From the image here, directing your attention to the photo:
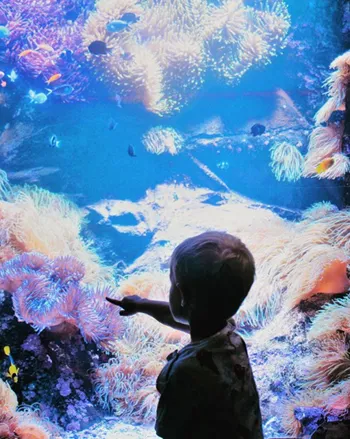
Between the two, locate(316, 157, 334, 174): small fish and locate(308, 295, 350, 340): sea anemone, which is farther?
locate(316, 157, 334, 174): small fish

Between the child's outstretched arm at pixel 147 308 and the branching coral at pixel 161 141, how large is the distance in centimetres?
528

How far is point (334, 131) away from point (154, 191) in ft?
11.3

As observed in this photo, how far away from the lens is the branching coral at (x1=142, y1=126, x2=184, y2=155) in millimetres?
6332

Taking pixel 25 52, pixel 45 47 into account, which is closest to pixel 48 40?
pixel 45 47

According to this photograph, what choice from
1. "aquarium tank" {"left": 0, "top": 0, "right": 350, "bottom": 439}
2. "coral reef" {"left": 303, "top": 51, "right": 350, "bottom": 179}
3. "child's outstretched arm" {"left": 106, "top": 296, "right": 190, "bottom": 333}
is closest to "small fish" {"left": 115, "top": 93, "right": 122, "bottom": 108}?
"aquarium tank" {"left": 0, "top": 0, "right": 350, "bottom": 439}

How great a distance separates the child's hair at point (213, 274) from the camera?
1.01 meters

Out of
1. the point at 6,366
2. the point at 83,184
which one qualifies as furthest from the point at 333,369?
the point at 83,184

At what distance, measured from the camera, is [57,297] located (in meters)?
2.39

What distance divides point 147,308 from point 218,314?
0.26m

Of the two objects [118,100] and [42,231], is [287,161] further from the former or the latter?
[42,231]

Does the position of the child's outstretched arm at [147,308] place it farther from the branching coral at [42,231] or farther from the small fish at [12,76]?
the small fish at [12,76]

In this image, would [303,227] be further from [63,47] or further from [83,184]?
[63,47]

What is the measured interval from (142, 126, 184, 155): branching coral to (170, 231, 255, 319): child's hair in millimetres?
5408

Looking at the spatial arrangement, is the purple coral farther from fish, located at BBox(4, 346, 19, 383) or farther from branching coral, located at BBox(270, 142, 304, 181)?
branching coral, located at BBox(270, 142, 304, 181)
